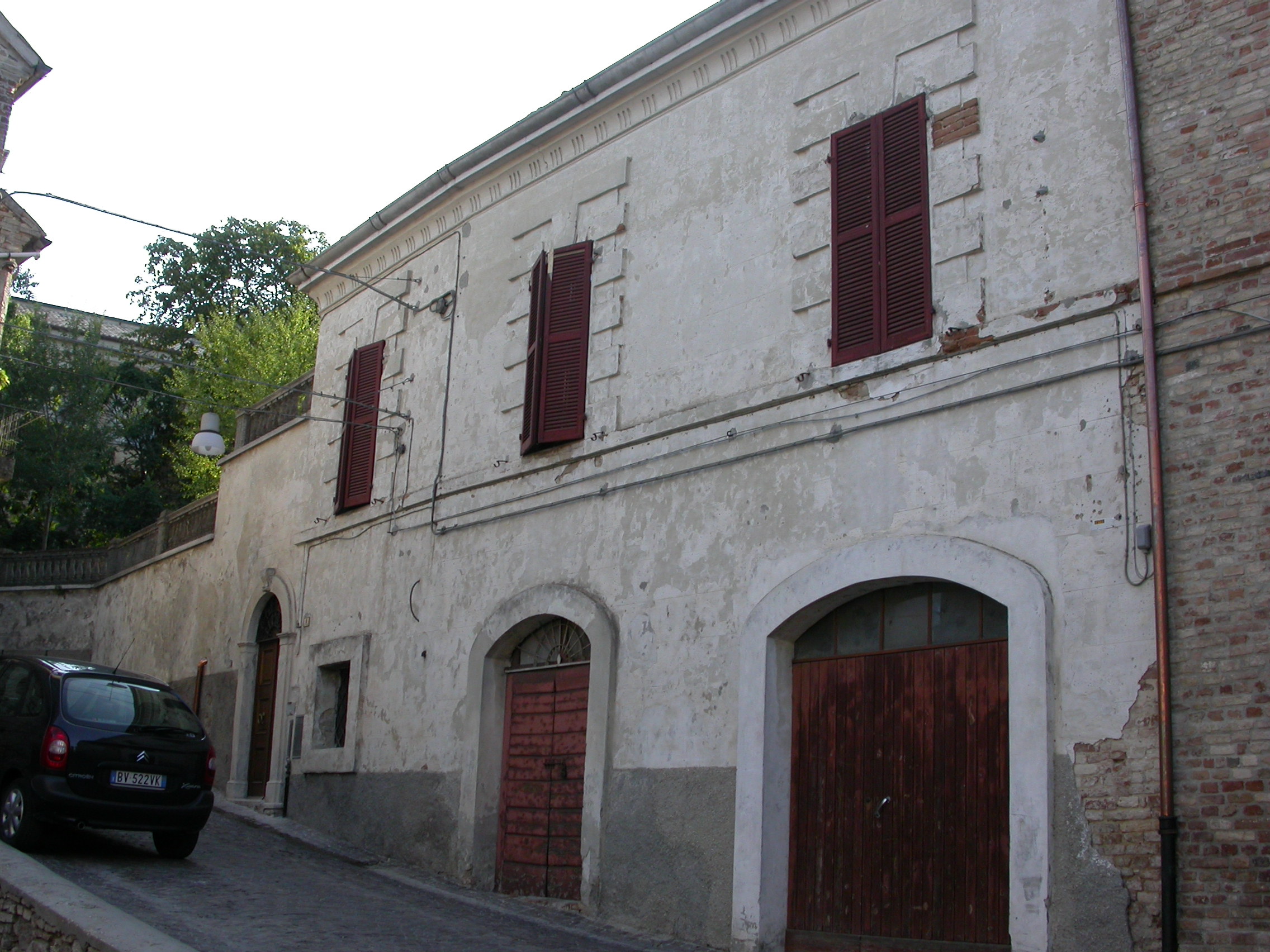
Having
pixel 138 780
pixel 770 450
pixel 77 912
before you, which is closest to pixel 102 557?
pixel 138 780

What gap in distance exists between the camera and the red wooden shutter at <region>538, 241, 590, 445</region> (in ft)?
39.2

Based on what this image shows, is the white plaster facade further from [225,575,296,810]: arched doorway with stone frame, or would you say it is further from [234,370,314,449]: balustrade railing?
[234,370,314,449]: balustrade railing

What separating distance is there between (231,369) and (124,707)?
19732mm

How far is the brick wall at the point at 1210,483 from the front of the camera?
673cm

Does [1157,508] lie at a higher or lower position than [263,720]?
higher

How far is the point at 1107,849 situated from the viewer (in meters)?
7.15

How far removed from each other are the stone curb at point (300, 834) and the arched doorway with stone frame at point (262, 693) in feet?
1.34

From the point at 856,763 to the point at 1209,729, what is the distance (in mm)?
2608

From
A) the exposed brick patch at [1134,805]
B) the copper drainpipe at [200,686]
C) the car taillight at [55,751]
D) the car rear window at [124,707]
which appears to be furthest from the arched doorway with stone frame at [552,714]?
the copper drainpipe at [200,686]

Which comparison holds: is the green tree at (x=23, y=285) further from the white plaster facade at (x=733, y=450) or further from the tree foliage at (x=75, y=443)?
the white plaster facade at (x=733, y=450)

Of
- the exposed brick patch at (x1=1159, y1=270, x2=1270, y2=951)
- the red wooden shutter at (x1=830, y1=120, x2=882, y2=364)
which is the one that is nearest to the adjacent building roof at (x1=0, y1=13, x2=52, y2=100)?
the red wooden shutter at (x1=830, y1=120, x2=882, y2=364)

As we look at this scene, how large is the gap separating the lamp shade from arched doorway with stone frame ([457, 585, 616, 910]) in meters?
4.76

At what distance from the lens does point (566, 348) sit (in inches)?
480

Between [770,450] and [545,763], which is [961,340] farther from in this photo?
[545,763]
